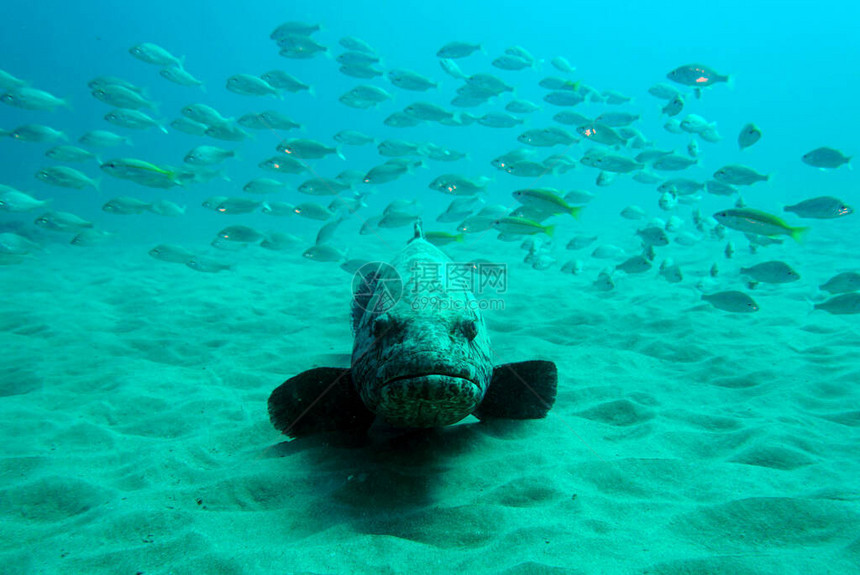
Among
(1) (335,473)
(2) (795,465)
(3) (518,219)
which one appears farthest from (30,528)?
(3) (518,219)

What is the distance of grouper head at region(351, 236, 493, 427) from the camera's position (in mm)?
2492

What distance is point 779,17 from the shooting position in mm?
119000

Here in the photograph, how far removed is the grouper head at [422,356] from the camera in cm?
249

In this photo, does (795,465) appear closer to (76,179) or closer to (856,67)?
(76,179)

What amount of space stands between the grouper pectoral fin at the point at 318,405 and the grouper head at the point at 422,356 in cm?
31

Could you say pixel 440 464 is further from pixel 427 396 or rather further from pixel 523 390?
pixel 523 390

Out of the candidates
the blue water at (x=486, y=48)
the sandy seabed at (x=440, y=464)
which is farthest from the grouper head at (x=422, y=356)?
the blue water at (x=486, y=48)

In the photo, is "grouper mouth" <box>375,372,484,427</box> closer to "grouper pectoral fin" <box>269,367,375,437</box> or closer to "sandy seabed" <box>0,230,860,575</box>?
"sandy seabed" <box>0,230,860,575</box>

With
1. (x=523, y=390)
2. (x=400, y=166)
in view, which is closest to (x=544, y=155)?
(x=400, y=166)

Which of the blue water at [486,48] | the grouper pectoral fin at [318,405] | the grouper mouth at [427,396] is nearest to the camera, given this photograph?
the grouper mouth at [427,396]

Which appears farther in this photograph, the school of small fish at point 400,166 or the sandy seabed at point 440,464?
the school of small fish at point 400,166

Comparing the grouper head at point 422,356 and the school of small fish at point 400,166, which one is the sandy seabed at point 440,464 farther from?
the school of small fish at point 400,166

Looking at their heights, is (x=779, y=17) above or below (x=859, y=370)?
above

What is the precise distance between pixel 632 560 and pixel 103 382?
17.9 feet
